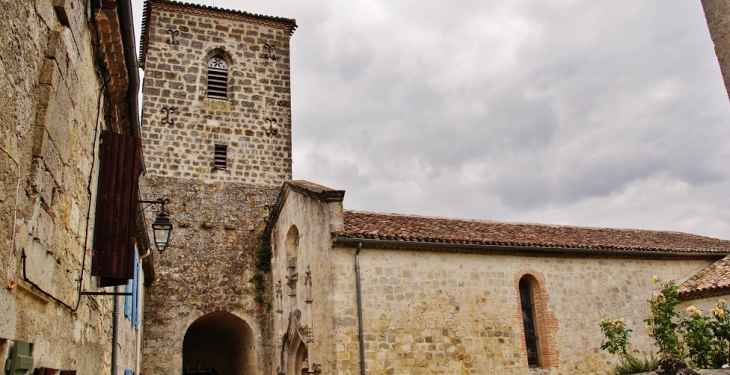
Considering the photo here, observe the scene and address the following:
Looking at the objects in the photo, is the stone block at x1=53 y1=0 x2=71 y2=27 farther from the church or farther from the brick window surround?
the brick window surround

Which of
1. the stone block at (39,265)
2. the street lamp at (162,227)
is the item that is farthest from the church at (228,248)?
the street lamp at (162,227)

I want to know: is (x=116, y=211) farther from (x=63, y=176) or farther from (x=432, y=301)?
(x=432, y=301)

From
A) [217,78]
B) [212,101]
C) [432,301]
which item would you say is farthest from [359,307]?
[217,78]

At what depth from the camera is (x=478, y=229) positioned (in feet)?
53.7

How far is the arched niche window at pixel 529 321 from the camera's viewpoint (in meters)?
15.0

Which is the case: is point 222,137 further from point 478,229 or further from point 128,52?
point 128,52

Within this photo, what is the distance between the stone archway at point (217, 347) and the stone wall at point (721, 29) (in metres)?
15.6

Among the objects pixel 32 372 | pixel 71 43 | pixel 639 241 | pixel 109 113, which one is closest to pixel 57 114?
pixel 71 43

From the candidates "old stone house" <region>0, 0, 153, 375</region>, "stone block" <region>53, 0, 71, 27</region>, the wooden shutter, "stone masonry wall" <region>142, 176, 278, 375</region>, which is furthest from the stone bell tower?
"stone block" <region>53, 0, 71, 27</region>

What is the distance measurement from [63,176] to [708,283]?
1658 centimetres

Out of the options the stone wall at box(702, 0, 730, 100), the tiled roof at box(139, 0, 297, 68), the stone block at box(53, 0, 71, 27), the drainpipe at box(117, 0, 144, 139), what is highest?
the tiled roof at box(139, 0, 297, 68)

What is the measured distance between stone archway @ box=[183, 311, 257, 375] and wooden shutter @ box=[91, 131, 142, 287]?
1265 centimetres

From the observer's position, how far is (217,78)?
20016mm

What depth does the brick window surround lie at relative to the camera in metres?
14.7
